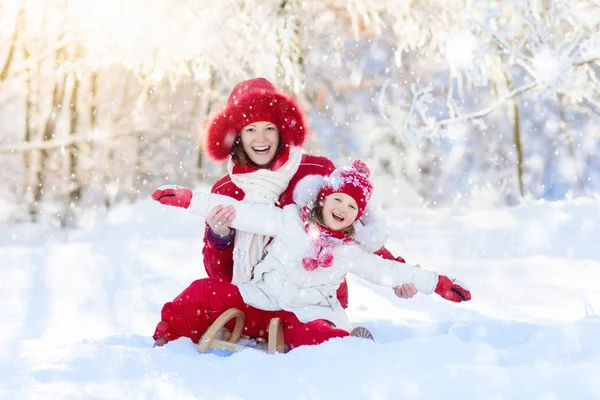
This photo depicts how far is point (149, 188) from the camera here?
42.9 feet

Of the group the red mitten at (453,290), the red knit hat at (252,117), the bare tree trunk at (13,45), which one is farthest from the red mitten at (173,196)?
the bare tree trunk at (13,45)

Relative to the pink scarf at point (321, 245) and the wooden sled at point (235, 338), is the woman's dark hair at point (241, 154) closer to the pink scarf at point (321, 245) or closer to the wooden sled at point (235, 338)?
the pink scarf at point (321, 245)

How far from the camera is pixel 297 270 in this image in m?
3.19

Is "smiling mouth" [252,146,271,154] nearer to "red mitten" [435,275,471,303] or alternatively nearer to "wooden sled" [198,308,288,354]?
"wooden sled" [198,308,288,354]

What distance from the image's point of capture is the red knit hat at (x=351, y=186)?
10.2ft

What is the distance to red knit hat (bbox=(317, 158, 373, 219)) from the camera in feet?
10.2

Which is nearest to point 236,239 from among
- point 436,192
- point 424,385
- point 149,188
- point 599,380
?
point 424,385

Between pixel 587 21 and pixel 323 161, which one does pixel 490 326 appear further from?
pixel 587 21

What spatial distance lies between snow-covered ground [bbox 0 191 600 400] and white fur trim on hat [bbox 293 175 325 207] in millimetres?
759

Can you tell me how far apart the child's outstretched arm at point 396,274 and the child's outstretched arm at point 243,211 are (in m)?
0.38

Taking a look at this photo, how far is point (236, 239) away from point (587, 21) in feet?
17.7

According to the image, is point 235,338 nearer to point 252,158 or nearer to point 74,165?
point 252,158

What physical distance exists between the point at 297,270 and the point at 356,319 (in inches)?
36.0

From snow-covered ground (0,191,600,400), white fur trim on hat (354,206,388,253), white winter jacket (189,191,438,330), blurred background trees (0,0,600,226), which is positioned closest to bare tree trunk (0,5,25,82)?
blurred background trees (0,0,600,226)
